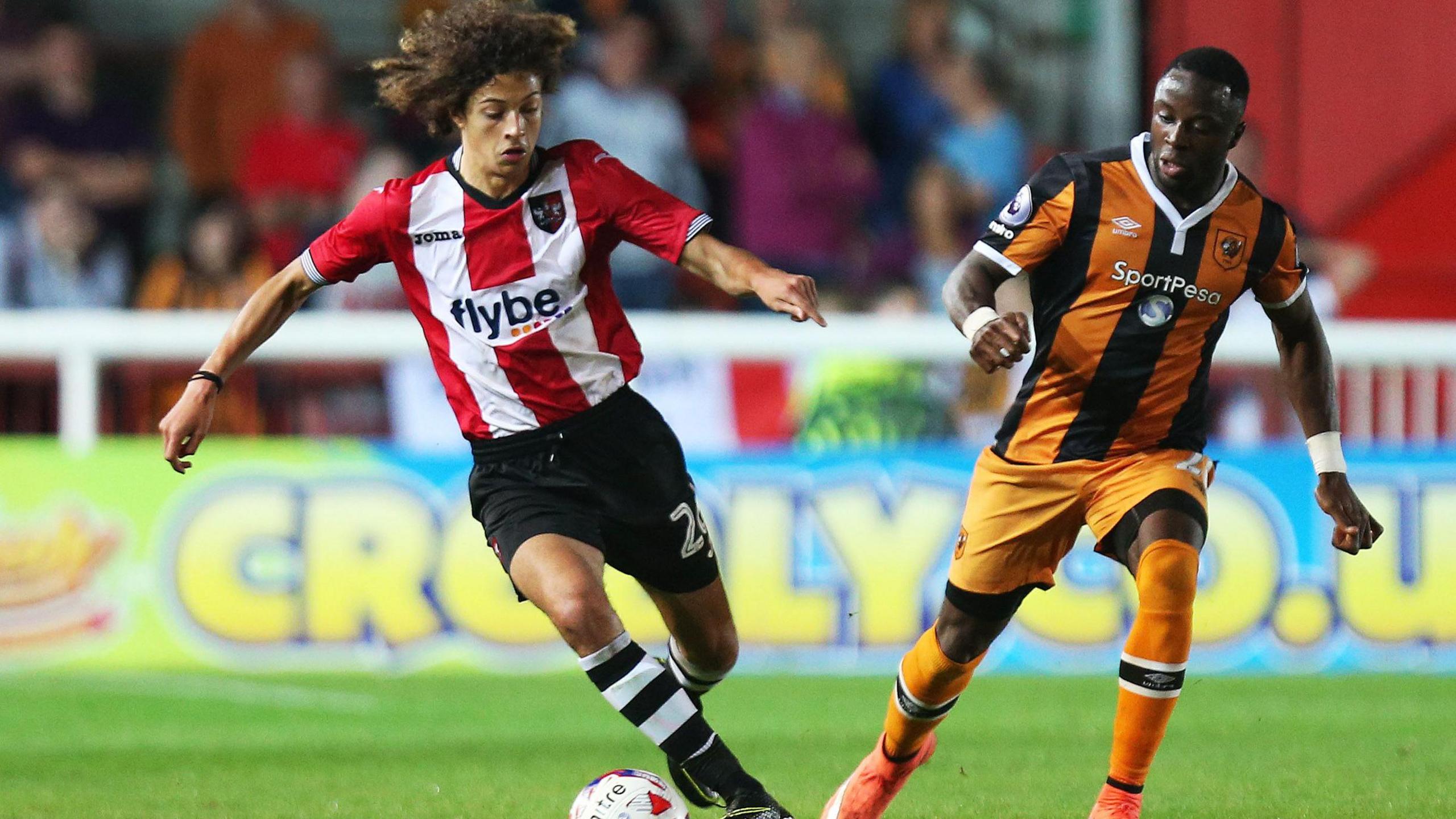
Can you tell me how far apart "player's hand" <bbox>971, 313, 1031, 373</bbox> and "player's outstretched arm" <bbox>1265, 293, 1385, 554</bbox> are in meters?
1.08

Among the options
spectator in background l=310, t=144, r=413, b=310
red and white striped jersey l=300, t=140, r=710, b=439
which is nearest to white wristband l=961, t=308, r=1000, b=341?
red and white striped jersey l=300, t=140, r=710, b=439

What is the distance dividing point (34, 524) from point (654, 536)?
16.0 feet

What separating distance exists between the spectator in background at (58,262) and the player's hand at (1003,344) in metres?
7.49

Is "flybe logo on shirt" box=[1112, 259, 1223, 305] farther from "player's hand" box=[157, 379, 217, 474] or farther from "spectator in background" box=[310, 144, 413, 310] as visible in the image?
"spectator in background" box=[310, 144, 413, 310]

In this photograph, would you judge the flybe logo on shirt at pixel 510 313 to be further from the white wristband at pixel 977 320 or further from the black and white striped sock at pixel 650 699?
the white wristband at pixel 977 320

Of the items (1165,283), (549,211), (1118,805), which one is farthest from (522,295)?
(1118,805)

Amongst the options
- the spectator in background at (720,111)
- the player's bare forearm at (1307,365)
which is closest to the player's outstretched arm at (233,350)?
the player's bare forearm at (1307,365)

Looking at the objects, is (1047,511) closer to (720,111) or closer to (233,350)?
(233,350)

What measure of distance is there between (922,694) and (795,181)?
668cm

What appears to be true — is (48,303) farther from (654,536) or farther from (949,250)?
(654,536)

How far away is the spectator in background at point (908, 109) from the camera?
494 inches

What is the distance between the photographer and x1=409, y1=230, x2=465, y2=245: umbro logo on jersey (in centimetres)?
557

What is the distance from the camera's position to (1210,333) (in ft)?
18.3

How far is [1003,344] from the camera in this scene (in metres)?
4.88
